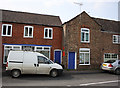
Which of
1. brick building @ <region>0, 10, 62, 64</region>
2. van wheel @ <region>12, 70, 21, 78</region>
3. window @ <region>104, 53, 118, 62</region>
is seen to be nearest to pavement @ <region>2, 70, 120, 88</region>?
van wheel @ <region>12, 70, 21, 78</region>

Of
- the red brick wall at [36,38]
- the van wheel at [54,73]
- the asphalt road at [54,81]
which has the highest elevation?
the red brick wall at [36,38]

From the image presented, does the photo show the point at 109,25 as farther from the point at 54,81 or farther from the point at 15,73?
the point at 15,73

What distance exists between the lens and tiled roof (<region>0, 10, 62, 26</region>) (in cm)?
1605

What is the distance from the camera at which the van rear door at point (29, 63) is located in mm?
10211

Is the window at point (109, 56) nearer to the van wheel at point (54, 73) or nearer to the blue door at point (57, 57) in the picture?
the blue door at point (57, 57)

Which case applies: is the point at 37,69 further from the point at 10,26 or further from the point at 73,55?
the point at 10,26

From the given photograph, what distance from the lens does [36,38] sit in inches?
642

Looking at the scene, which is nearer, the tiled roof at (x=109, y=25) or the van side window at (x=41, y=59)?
the van side window at (x=41, y=59)

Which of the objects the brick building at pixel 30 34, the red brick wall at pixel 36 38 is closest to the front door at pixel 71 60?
the brick building at pixel 30 34

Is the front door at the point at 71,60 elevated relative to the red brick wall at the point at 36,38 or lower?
lower

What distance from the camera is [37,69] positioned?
33.9 feet

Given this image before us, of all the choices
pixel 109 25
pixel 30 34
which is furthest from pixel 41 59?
pixel 109 25

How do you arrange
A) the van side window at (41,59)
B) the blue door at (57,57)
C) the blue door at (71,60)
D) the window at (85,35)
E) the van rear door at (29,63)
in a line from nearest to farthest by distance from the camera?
the van rear door at (29,63)
the van side window at (41,59)
the blue door at (71,60)
the blue door at (57,57)
the window at (85,35)

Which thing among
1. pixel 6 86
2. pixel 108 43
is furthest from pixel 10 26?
pixel 108 43
